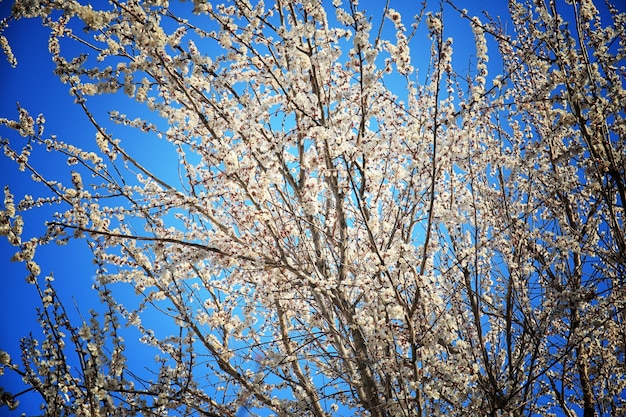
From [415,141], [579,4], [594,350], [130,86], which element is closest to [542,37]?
[579,4]

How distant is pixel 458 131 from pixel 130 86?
8.24 feet

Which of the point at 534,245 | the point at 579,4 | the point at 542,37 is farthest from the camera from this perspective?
the point at 534,245

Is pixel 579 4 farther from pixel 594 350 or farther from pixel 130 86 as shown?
pixel 594 350

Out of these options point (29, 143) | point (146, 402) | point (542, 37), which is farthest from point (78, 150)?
point (542, 37)

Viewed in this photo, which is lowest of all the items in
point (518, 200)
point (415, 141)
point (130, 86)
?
point (415, 141)

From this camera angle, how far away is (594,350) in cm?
471

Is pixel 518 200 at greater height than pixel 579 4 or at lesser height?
greater

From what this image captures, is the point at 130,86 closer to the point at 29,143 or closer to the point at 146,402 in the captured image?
the point at 29,143

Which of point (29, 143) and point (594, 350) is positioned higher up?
point (29, 143)

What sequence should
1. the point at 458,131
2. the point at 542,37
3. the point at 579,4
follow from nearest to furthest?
the point at 542,37 < the point at 579,4 < the point at 458,131

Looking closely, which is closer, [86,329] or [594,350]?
[86,329]

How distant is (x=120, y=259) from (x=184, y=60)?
1778mm

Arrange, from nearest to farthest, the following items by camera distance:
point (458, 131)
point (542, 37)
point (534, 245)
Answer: point (542, 37), point (458, 131), point (534, 245)

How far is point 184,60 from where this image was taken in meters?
2.98
